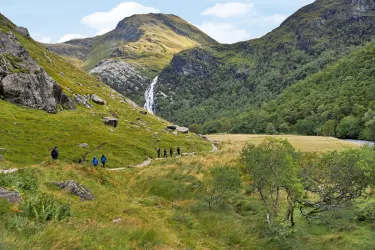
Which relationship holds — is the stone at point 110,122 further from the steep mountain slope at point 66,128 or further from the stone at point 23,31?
the stone at point 23,31

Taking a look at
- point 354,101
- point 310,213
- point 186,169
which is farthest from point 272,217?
point 354,101

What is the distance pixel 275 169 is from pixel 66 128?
59.4 metres

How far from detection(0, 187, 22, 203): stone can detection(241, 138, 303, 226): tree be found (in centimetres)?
1533

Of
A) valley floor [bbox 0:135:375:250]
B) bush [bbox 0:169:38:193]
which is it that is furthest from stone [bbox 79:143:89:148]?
bush [bbox 0:169:38:193]

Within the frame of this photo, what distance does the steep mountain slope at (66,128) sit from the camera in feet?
185

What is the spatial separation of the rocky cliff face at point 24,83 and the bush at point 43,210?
69.7 metres

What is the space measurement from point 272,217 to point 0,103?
66.7m

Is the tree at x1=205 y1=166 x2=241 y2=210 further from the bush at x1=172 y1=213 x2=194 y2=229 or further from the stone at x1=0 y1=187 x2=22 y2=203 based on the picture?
the stone at x1=0 y1=187 x2=22 y2=203

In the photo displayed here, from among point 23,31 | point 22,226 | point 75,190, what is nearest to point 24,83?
point 23,31

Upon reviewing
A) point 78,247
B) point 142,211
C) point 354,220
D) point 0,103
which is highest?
point 0,103

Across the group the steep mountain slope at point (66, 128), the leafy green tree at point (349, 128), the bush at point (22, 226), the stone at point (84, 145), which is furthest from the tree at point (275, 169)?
the leafy green tree at point (349, 128)

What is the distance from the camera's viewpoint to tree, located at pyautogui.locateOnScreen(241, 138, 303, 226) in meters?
21.8

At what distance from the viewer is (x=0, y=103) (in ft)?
227

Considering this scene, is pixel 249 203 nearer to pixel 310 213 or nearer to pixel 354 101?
pixel 310 213
